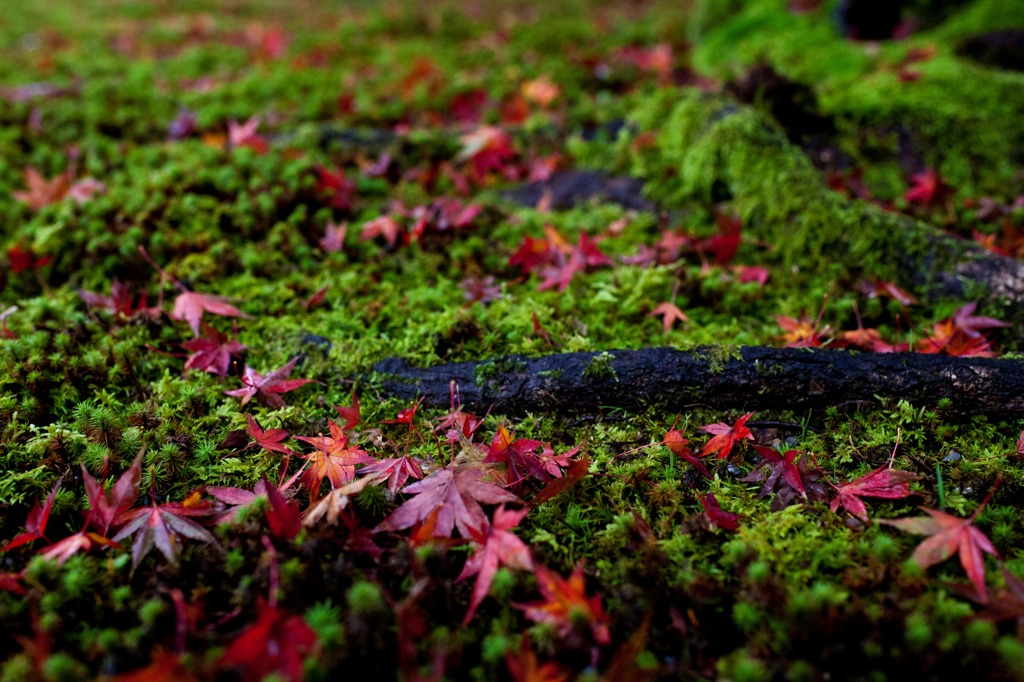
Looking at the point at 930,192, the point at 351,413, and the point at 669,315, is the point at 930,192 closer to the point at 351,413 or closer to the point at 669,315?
the point at 669,315

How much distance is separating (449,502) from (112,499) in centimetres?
106

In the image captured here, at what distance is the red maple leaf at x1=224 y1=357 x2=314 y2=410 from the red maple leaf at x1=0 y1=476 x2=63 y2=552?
0.72 m

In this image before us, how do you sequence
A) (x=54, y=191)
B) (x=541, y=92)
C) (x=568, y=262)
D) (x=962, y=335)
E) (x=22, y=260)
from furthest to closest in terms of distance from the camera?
(x=541, y=92), (x=54, y=191), (x=568, y=262), (x=22, y=260), (x=962, y=335)

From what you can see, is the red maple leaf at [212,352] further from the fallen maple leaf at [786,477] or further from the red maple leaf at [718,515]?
the fallen maple leaf at [786,477]

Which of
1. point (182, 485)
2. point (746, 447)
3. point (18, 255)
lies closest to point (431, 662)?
point (182, 485)

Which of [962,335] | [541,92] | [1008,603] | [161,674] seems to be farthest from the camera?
[541,92]

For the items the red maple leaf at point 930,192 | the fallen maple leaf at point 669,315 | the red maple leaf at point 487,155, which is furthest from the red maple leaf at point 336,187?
the red maple leaf at point 930,192

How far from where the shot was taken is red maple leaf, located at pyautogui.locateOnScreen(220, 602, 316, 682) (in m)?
1.47

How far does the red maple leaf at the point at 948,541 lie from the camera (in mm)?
1732

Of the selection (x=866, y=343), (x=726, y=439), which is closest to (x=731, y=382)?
(x=726, y=439)

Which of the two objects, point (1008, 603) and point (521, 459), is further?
point (521, 459)

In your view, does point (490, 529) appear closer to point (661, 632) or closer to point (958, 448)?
point (661, 632)

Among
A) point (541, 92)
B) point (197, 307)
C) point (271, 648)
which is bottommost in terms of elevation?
point (271, 648)

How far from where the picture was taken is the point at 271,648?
4.97ft
